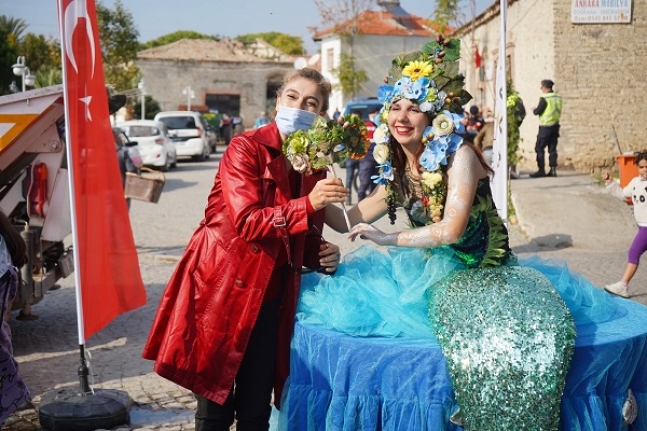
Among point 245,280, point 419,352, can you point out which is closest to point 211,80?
point 245,280

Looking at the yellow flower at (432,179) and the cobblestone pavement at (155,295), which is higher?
the yellow flower at (432,179)

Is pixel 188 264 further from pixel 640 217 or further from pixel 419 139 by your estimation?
Result: pixel 640 217

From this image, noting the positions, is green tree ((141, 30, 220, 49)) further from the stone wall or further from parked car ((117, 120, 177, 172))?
parked car ((117, 120, 177, 172))

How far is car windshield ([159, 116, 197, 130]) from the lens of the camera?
30.0 m

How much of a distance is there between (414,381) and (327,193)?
0.81 m

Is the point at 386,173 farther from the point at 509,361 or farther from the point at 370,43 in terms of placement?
the point at 370,43

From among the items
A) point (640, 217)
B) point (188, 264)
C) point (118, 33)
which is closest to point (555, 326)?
point (188, 264)

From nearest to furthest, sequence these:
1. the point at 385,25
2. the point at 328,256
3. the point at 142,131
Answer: the point at 328,256 < the point at 142,131 < the point at 385,25

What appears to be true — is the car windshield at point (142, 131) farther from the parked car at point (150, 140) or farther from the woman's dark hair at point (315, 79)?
the woman's dark hair at point (315, 79)

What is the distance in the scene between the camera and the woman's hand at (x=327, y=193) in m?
3.24

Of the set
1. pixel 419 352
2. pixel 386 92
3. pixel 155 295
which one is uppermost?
pixel 386 92

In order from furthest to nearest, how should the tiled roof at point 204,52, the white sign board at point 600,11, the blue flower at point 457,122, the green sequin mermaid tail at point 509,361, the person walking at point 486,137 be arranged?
the tiled roof at point 204,52 → the white sign board at point 600,11 → the person walking at point 486,137 → the blue flower at point 457,122 → the green sequin mermaid tail at point 509,361

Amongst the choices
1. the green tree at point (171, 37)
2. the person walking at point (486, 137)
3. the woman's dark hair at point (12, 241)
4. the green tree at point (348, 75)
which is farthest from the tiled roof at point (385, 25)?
the green tree at point (171, 37)

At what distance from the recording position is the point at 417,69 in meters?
3.72
